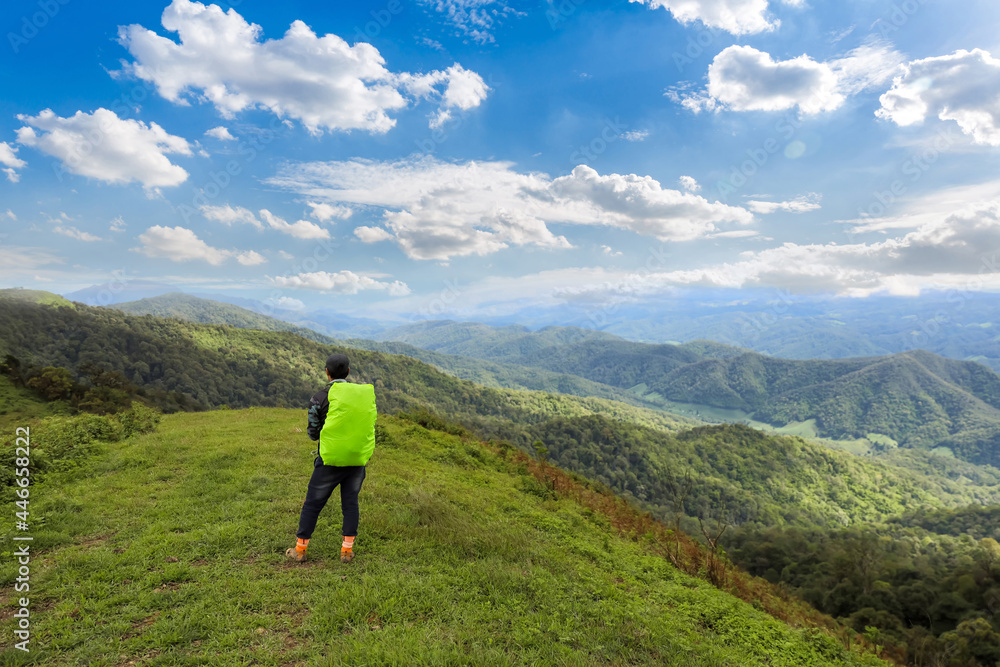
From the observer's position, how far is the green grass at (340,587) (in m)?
4.06

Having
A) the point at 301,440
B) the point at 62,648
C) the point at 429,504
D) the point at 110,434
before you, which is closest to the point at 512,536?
the point at 429,504

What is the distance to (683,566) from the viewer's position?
8.62 m

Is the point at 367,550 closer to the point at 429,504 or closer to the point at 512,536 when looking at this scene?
the point at 429,504

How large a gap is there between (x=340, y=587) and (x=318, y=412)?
2345mm

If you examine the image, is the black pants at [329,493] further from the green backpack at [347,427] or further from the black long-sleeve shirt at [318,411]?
the black long-sleeve shirt at [318,411]

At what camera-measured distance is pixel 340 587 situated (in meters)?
5.13

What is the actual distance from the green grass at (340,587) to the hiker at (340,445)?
0.57 m

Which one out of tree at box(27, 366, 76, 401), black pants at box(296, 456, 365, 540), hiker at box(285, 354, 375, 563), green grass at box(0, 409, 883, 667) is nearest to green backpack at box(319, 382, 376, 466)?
hiker at box(285, 354, 375, 563)

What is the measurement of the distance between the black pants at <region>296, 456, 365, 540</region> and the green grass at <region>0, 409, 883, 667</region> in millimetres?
560

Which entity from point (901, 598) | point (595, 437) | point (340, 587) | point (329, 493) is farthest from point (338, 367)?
point (595, 437)

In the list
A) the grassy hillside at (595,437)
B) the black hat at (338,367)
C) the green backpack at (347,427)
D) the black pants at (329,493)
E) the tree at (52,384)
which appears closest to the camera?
the green backpack at (347,427)

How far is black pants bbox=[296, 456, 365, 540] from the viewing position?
18.8 ft

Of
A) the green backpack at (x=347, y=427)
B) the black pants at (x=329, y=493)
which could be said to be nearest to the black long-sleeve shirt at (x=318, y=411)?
the green backpack at (x=347, y=427)

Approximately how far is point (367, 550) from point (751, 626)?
6143mm
